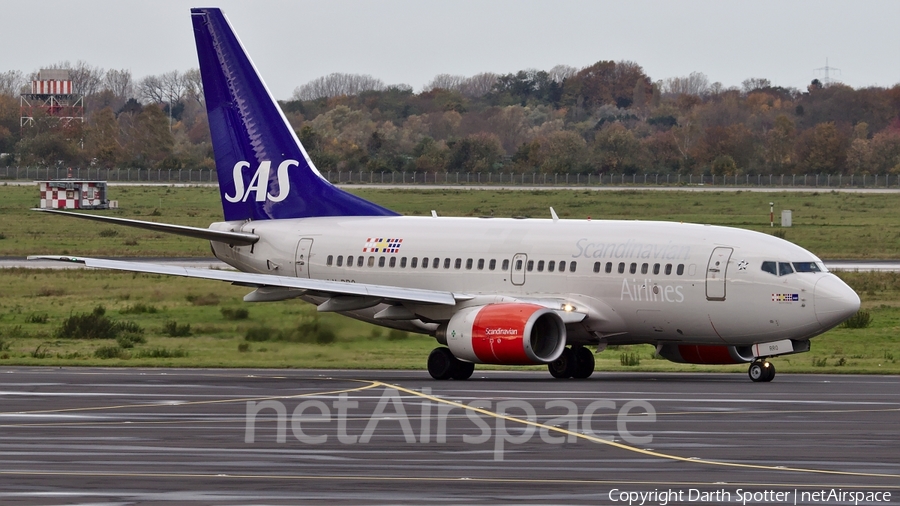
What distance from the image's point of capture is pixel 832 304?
3319 cm

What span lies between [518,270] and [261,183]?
9114 mm

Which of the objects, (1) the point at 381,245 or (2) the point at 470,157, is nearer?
(1) the point at 381,245

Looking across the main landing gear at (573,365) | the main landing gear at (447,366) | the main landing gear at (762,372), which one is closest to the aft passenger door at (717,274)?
the main landing gear at (762,372)

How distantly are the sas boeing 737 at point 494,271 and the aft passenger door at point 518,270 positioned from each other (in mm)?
24

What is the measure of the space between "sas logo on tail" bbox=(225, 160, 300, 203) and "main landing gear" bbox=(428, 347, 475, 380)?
8789 millimetres

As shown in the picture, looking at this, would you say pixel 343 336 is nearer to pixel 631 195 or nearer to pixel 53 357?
pixel 53 357

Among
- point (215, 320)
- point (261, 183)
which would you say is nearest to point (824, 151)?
point (215, 320)

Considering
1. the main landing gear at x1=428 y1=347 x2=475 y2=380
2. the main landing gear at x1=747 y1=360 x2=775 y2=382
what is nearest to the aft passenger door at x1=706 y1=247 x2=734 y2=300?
the main landing gear at x1=747 y1=360 x2=775 y2=382

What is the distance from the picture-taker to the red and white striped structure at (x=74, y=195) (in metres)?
119

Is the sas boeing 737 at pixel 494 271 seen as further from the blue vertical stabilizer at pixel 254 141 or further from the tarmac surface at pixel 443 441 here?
the tarmac surface at pixel 443 441

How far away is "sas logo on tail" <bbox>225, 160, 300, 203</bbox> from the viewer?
140 ft

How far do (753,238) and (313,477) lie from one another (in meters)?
18.2

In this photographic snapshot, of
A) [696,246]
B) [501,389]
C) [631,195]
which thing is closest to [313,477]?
[501,389]

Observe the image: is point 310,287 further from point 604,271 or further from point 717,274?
point 717,274
